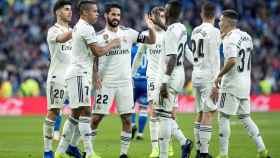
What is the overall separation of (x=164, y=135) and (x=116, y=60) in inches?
72.4

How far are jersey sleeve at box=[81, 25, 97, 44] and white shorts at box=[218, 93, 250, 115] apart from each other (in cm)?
293

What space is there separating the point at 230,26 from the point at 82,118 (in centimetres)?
346

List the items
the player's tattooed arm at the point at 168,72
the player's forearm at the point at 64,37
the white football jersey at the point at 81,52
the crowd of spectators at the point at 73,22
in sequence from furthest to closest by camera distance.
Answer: the crowd of spectators at the point at 73,22, the player's forearm at the point at 64,37, the white football jersey at the point at 81,52, the player's tattooed arm at the point at 168,72

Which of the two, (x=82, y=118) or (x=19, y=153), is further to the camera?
(x=19, y=153)

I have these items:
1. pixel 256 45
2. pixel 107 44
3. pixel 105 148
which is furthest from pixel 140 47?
pixel 256 45

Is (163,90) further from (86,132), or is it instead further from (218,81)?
(86,132)

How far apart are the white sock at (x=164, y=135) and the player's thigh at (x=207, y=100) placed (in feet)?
5.01

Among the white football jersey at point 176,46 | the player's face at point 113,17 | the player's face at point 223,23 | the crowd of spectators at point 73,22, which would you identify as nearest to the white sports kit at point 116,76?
the player's face at point 113,17

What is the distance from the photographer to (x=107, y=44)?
568 inches

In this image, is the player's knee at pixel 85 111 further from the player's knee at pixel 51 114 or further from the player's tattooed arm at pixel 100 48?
the player's knee at pixel 51 114

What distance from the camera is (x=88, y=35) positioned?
14273 mm

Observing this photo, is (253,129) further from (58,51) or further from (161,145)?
(58,51)

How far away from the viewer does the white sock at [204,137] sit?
15.0 m

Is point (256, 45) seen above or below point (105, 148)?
above
